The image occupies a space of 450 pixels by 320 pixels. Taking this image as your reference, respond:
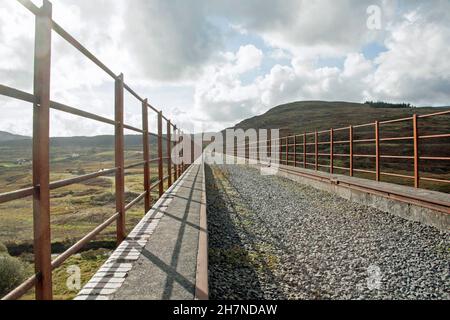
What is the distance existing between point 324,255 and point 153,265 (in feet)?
6.24

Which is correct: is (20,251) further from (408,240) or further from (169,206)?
(408,240)

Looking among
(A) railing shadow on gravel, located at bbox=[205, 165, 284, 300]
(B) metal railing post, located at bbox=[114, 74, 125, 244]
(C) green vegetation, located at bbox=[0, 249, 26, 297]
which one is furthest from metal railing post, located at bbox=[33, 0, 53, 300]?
(C) green vegetation, located at bbox=[0, 249, 26, 297]

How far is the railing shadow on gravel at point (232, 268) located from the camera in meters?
2.71

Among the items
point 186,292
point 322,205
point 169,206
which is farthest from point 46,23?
point 322,205

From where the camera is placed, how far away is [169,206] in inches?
209

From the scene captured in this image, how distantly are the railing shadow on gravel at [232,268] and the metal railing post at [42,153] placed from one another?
50.6 inches

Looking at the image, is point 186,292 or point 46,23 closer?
point 46,23

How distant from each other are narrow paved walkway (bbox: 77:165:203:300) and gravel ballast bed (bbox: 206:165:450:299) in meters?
0.36

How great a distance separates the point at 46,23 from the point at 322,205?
5851 millimetres

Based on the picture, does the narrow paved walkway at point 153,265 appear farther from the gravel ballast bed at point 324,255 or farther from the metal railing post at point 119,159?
the gravel ballast bed at point 324,255

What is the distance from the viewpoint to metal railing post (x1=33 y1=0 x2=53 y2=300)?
1.68m

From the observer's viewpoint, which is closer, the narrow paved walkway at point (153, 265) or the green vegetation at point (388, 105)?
the narrow paved walkway at point (153, 265)

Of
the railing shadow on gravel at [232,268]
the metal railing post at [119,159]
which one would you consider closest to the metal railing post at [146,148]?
the railing shadow on gravel at [232,268]

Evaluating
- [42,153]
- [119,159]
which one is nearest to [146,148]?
[119,159]
